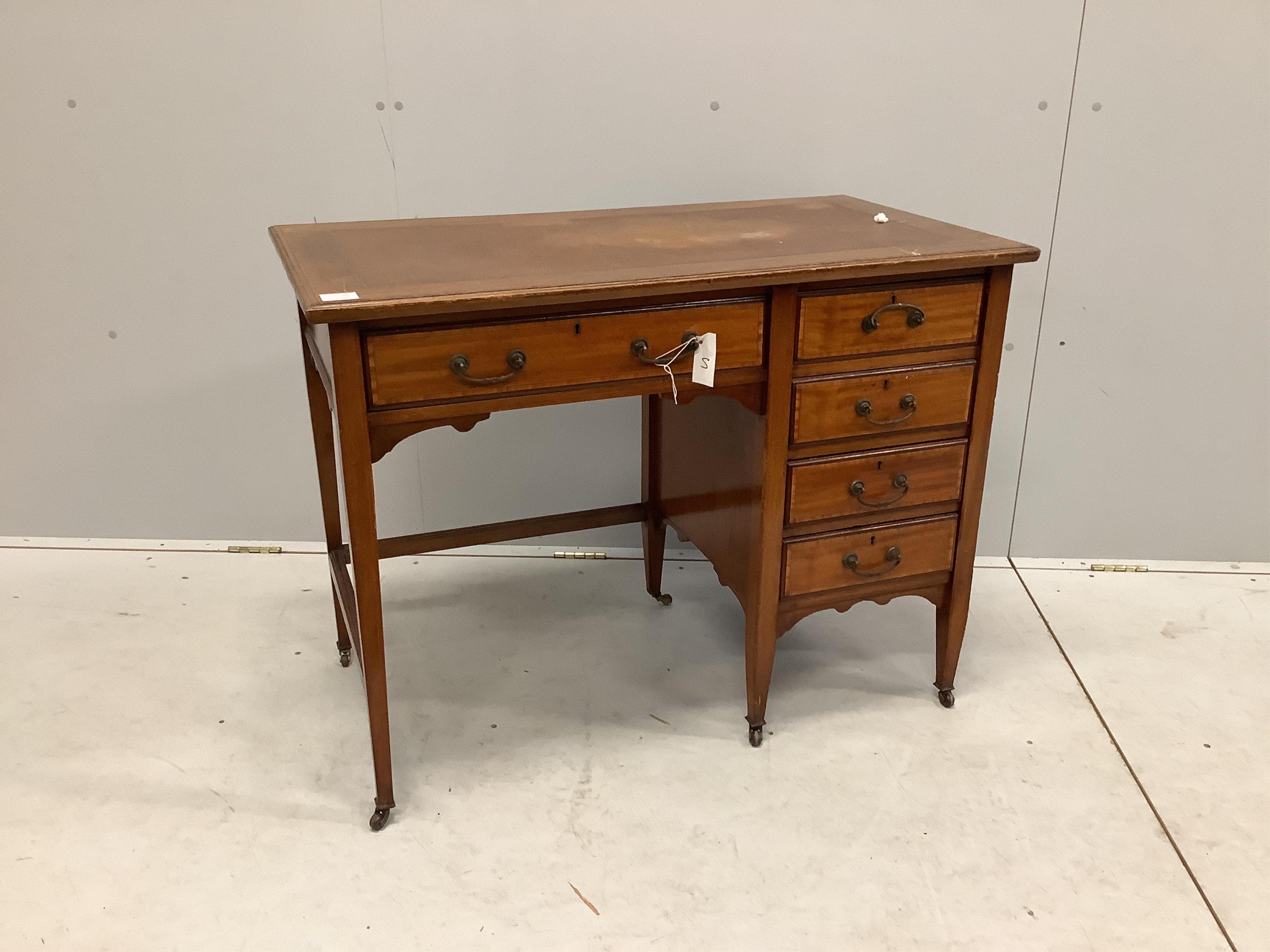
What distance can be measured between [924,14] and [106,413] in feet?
7.91

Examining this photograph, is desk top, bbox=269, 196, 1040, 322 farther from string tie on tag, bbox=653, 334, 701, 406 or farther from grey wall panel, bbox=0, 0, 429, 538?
grey wall panel, bbox=0, 0, 429, 538

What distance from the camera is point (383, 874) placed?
1923mm

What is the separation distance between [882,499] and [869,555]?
134mm

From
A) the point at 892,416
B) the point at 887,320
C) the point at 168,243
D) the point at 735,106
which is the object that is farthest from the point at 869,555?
the point at 168,243

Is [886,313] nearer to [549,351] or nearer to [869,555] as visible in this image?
[869,555]

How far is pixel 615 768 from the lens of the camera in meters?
2.21

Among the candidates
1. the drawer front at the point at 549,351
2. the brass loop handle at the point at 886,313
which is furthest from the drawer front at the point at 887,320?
the drawer front at the point at 549,351

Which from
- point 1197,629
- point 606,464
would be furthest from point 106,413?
point 1197,629

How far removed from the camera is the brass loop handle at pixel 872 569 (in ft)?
7.27

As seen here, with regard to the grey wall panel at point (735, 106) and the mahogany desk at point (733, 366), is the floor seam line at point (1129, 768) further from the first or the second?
the grey wall panel at point (735, 106)

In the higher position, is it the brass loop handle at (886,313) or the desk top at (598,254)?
the desk top at (598,254)

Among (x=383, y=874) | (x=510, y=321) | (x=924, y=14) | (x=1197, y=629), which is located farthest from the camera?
A: (x=1197, y=629)

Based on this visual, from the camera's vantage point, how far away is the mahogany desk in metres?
1.78

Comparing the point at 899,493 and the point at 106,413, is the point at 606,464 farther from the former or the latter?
the point at 106,413
